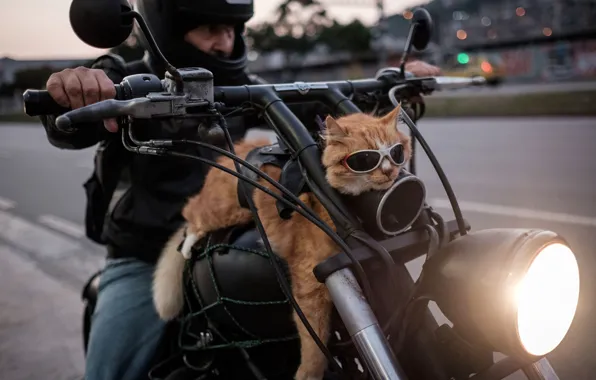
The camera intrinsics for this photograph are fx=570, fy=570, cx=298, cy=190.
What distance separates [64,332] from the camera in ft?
13.1

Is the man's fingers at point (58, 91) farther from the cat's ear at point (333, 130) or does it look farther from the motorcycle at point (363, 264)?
the cat's ear at point (333, 130)

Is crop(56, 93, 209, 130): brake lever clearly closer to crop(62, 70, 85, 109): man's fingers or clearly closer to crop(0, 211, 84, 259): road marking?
crop(62, 70, 85, 109): man's fingers

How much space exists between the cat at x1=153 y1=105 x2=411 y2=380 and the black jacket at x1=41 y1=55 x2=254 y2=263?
1.57ft

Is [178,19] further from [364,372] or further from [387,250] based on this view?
[364,372]

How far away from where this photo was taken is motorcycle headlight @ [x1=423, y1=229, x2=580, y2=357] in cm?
100

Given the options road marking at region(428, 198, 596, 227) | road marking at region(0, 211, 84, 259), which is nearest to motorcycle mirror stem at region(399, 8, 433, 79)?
road marking at region(428, 198, 596, 227)

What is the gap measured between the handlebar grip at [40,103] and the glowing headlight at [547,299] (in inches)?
37.9

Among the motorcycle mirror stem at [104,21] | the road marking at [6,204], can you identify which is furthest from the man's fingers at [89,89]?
the road marking at [6,204]

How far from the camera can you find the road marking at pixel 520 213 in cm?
546

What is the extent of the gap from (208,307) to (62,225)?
20.6ft

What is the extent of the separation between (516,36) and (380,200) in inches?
1756

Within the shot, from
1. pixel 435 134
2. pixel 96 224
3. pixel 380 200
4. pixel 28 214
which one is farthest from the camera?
pixel 435 134

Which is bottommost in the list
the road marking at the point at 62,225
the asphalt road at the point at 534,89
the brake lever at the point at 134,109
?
the asphalt road at the point at 534,89

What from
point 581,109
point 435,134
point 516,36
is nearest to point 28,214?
point 435,134
